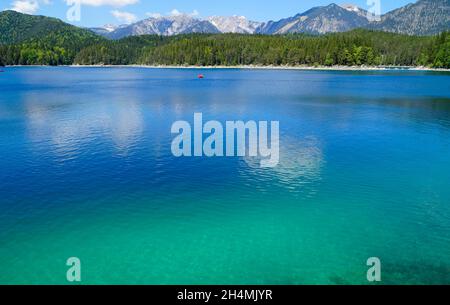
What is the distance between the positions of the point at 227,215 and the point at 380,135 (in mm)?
37903

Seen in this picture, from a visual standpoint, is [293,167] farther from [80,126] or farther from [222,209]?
[80,126]

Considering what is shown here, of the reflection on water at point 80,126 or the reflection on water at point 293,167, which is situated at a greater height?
the reflection on water at point 80,126

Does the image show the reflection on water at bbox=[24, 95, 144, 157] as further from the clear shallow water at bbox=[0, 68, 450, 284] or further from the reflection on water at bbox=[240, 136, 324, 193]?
the reflection on water at bbox=[240, 136, 324, 193]

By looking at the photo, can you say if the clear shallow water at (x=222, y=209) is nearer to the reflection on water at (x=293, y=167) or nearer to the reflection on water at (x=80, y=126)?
the reflection on water at (x=293, y=167)

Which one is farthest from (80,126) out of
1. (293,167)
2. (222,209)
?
(222,209)

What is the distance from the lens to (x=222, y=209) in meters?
30.7

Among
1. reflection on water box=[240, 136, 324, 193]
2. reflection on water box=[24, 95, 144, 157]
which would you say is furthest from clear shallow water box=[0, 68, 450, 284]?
reflection on water box=[24, 95, 144, 157]

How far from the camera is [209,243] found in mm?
25453

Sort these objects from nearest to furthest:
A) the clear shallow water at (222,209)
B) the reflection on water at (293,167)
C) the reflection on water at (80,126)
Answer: the clear shallow water at (222,209) → the reflection on water at (293,167) → the reflection on water at (80,126)

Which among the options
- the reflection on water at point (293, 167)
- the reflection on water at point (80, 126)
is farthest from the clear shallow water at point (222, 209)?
the reflection on water at point (80, 126)

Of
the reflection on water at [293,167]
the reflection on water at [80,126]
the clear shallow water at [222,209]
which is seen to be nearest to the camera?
the clear shallow water at [222,209]

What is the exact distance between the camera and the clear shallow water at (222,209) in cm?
2273

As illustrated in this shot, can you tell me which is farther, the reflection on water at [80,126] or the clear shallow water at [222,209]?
the reflection on water at [80,126]
